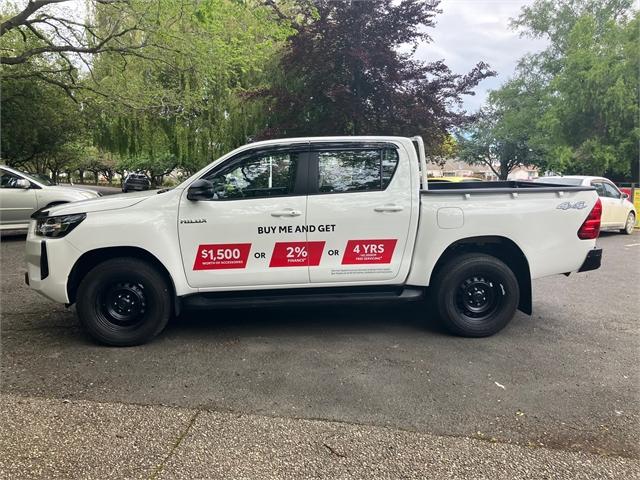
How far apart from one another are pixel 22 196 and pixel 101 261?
769 cm

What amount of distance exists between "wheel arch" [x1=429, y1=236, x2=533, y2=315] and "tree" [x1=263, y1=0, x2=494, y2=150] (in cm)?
731

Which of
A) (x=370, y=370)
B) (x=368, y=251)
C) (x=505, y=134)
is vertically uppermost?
(x=505, y=134)

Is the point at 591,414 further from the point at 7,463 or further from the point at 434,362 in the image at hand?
the point at 7,463

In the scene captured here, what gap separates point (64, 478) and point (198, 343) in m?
2.00

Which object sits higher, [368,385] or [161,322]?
[161,322]

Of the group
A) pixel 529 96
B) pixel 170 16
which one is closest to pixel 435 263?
pixel 170 16

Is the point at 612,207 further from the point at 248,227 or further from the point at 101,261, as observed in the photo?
the point at 101,261

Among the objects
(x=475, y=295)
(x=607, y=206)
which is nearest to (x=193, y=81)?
(x=475, y=295)

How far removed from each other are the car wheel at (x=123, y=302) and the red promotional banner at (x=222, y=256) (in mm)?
411

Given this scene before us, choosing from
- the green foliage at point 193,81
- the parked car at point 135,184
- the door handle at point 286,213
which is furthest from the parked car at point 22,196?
the parked car at point 135,184

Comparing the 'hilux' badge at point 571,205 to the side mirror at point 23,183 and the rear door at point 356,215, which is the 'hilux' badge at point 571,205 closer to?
the rear door at point 356,215

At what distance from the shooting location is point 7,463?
2586 mm

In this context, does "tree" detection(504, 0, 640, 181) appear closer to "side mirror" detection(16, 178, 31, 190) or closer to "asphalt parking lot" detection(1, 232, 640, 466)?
"asphalt parking lot" detection(1, 232, 640, 466)

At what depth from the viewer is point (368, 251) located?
14.7 ft
